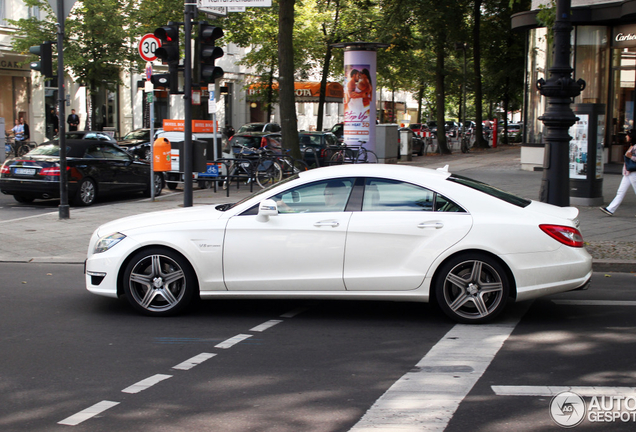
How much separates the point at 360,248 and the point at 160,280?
186 centimetres

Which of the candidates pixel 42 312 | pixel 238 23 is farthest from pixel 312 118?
pixel 42 312

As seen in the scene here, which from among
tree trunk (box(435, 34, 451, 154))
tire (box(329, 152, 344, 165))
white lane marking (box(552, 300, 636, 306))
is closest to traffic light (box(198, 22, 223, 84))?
white lane marking (box(552, 300, 636, 306))

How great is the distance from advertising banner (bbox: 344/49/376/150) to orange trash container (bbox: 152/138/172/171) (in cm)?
837

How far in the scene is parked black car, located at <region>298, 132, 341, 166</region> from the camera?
918 inches

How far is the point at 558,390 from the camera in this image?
4.69 meters

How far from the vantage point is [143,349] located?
5676 mm

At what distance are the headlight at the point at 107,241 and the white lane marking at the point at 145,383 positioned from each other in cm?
198

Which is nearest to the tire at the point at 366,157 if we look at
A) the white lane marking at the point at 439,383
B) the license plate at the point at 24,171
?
the license plate at the point at 24,171

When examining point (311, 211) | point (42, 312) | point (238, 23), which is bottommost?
point (42, 312)

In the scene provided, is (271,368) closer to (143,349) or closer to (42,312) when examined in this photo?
(143,349)

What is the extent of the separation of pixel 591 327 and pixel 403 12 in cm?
2729

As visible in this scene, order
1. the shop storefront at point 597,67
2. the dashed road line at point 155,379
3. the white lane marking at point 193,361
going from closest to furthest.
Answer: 1. the dashed road line at point 155,379
2. the white lane marking at point 193,361
3. the shop storefront at point 597,67

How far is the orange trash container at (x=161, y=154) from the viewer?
53.5 feet

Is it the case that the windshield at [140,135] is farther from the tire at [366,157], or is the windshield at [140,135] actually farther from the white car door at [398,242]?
the white car door at [398,242]
